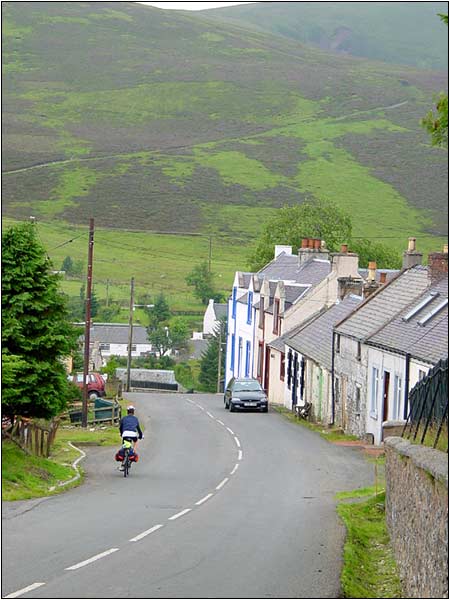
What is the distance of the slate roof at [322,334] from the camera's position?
47.4 m

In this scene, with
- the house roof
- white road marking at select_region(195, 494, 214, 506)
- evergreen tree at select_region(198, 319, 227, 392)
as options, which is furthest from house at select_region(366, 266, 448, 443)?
the house roof

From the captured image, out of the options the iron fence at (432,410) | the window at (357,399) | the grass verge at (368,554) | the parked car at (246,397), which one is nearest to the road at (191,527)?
the grass verge at (368,554)

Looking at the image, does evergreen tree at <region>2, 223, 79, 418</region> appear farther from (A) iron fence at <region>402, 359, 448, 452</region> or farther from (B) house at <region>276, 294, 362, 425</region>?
(B) house at <region>276, 294, 362, 425</region>

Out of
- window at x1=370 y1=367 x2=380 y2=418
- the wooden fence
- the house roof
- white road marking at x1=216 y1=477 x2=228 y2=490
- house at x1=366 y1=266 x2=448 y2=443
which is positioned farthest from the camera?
the house roof

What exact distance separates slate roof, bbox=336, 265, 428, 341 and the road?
5.83 meters

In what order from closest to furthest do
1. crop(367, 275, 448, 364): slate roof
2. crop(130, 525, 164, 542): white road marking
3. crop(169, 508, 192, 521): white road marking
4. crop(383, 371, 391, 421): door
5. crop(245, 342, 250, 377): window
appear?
1. crop(130, 525, 164, 542): white road marking
2. crop(169, 508, 192, 521): white road marking
3. crop(367, 275, 448, 364): slate roof
4. crop(383, 371, 391, 421): door
5. crop(245, 342, 250, 377): window

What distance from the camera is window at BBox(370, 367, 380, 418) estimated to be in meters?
38.0

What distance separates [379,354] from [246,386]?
16.7 m

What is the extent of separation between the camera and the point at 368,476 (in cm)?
2970

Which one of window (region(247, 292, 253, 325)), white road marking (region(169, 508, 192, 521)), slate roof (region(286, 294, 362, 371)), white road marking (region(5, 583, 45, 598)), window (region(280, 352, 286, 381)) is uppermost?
window (region(247, 292, 253, 325))

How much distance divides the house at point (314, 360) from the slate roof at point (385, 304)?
2.67 m

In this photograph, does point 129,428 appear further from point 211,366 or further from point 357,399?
point 211,366

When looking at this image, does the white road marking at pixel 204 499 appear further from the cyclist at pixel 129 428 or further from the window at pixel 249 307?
the window at pixel 249 307

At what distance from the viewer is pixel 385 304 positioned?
42.4 meters
